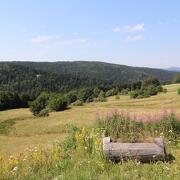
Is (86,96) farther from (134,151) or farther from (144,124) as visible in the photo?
(134,151)

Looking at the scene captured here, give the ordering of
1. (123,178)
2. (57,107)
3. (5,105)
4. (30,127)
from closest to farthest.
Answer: (123,178) < (30,127) < (57,107) < (5,105)

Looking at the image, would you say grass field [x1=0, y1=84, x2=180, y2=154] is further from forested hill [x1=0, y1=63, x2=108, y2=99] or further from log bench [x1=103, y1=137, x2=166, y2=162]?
forested hill [x1=0, y1=63, x2=108, y2=99]

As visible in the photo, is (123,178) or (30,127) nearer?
(123,178)

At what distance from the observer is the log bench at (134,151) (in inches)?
358

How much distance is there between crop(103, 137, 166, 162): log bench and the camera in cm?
909

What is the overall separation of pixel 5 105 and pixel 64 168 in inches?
3926

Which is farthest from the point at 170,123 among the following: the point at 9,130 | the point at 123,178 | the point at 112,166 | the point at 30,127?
the point at 9,130

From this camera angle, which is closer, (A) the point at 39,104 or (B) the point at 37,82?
(A) the point at 39,104

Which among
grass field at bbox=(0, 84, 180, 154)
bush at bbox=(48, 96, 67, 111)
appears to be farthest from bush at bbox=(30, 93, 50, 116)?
grass field at bbox=(0, 84, 180, 154)

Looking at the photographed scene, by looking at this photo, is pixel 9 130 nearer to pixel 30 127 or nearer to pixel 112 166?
pixel 30 127

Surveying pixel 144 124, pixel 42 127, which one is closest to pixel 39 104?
pixel 42 127

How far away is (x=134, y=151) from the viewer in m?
9.11

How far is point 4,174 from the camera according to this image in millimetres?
8312

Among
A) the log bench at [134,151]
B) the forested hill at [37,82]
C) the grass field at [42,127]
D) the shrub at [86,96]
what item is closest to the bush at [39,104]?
the grass field at [42,127]
